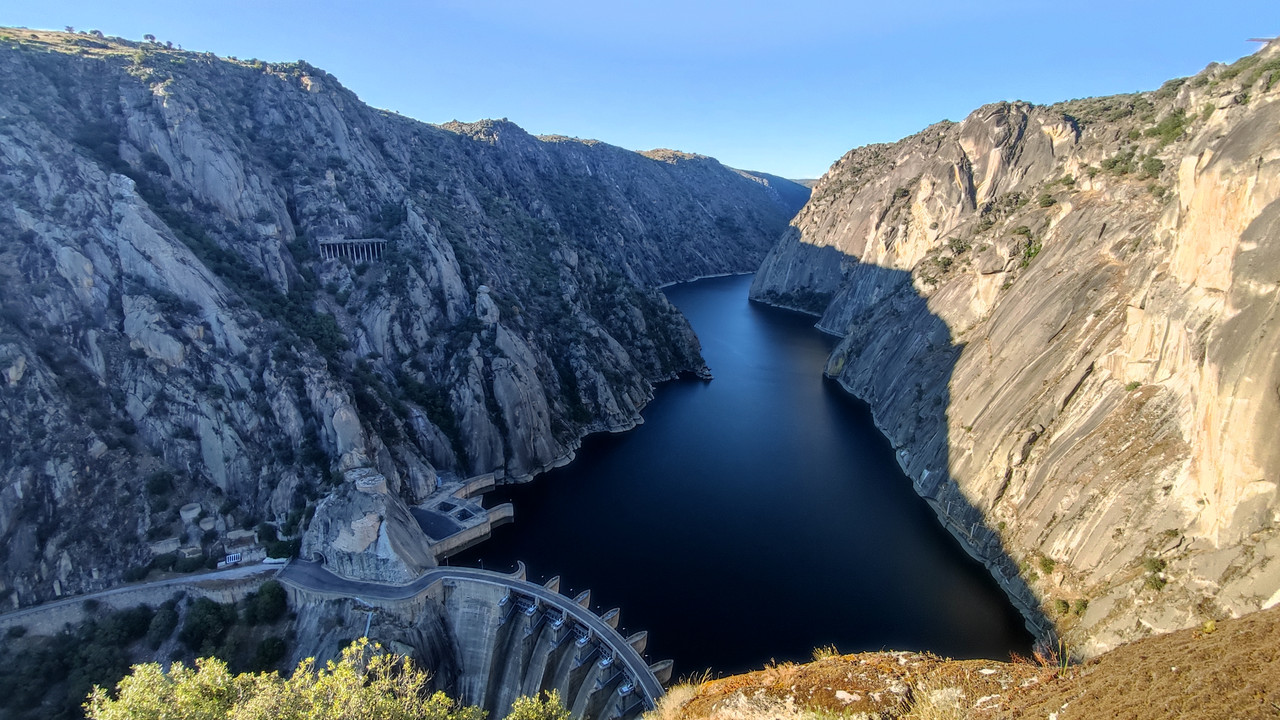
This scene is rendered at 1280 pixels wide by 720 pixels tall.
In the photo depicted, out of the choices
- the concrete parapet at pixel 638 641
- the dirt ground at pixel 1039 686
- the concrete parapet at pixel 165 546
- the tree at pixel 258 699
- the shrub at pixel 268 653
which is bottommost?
the concrete parapet at pixel 638 641

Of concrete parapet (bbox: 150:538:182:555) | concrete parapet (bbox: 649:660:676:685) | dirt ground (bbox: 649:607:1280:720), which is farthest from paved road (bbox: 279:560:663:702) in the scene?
dirt ground (bbox: 649:607:1280:720)

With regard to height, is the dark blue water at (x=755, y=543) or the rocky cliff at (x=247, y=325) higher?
the rocky cliff at (x=247, y=325)

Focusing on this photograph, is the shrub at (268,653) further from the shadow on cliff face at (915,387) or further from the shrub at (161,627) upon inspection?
the shadow on cliff face at (915,387)

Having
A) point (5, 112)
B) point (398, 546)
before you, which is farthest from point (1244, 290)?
point (5, 112)

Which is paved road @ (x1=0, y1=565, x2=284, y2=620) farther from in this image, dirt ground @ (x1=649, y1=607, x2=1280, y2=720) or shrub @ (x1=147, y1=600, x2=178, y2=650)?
dirt ground @ (x1=649, y1=607, x2=1280, y2=720)

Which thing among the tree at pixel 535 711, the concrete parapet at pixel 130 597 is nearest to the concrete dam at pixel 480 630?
the concrete parapet at pixel 130 597

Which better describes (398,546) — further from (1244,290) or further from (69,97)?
(69,97)
